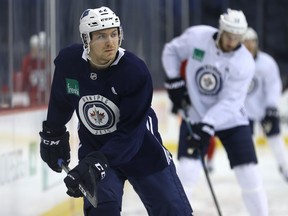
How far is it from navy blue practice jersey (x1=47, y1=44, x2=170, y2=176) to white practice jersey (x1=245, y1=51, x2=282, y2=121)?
307cm

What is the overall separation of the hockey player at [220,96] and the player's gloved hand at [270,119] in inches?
63.6

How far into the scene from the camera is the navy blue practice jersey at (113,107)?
287 centimetres

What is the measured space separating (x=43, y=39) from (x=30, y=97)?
33cm

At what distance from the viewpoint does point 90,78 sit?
292 cm

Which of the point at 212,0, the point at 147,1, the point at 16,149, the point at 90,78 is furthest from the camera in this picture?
the point at 212,0

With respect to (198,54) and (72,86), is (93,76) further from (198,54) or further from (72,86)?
(198,54)

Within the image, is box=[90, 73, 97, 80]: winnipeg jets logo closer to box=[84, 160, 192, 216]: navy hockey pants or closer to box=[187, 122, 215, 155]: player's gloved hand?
box=[84, 160, 192, 216]: navy hockey pants

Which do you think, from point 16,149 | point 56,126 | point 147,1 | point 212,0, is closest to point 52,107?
point 56,126

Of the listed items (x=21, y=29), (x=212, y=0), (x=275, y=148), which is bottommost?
(x=275, y=148)

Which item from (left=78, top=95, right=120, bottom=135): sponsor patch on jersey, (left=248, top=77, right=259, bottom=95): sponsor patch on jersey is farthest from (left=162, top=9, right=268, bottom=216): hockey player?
(left=248, top=77, right=259, bottom=95): sponsor patch on jersey

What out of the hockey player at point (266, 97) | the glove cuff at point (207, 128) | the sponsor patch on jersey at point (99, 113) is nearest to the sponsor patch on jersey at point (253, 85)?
the hockey player at point (266, 97)

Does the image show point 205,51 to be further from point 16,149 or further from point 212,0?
point 212,0

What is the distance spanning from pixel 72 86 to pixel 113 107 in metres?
0.15

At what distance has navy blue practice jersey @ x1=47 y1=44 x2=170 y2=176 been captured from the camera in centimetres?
287
